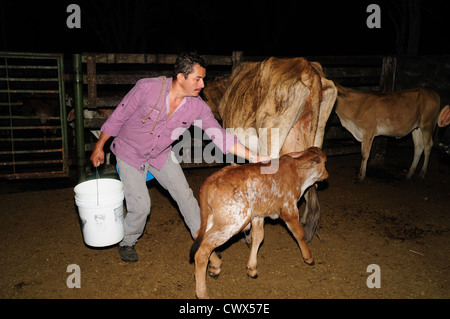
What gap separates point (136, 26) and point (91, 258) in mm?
15527

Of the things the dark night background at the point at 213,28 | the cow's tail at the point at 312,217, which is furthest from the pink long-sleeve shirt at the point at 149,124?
the dark night background at the point at 213,28

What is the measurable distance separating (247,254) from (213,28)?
28.4m

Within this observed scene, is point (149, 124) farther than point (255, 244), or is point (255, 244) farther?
point (255, 244)

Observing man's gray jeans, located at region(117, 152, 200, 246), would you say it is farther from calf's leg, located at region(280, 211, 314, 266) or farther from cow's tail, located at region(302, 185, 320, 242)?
cow's tail, located at region(302, 185, 320, 242)

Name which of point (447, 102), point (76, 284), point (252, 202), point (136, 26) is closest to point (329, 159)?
point (447, 102)

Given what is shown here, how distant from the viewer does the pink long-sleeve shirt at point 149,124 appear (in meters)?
3.52

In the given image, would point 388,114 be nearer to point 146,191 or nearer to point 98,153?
point 146,191

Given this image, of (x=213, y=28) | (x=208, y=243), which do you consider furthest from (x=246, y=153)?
(x=213, y=28)

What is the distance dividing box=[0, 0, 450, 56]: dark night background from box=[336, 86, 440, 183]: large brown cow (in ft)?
36.0

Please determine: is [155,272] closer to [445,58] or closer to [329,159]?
[329,159]

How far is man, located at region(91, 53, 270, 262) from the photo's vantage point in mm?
3486

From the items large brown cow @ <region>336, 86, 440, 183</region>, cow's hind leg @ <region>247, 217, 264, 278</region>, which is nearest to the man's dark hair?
cow's hind leg @ <region>247, 217, 264, 278</region>

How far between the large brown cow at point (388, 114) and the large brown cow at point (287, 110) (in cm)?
257

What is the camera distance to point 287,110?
4.21 m
